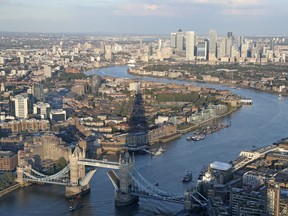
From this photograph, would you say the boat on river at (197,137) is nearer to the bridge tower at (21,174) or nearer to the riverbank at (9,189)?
the bridge tower at (21,174)

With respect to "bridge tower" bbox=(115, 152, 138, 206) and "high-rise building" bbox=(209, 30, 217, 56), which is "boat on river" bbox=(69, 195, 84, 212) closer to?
"bridge tower" bbox=(115, 152, 138, 206)

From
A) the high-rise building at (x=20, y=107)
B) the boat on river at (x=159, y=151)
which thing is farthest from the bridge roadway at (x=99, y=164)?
the high-rise building at (x=20, y=107)

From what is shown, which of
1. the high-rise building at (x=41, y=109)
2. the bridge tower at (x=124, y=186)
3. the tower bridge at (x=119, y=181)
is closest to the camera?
the tower bridge at (x=119, y=181)

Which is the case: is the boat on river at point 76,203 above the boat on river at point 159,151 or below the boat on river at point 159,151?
below

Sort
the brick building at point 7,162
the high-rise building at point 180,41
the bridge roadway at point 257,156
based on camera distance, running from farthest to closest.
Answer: the high-rise building at point 180,41, the brick building at point 7,162, the bridge roadway at point 257,156

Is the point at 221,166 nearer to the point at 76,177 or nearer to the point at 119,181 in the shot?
the point at 119,181

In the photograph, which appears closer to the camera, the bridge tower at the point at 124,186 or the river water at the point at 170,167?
the river water at the point at 170,167

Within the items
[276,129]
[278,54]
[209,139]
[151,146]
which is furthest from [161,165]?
[278,54]

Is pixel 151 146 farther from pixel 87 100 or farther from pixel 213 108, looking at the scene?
pixel 87 100
